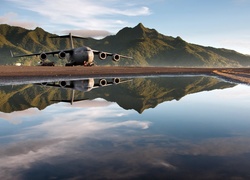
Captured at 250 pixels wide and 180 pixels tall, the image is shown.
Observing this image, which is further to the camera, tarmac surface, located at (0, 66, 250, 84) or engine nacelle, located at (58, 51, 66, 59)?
engine nacelle, located at (58, 51, 66, 59)

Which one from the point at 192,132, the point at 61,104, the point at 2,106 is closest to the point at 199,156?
the point at 192,132

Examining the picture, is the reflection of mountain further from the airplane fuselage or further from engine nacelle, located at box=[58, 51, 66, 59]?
engine nacelle, located at box=[58, 51, 66, 59]

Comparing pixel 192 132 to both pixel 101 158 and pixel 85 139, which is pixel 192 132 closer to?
pixel 85 139

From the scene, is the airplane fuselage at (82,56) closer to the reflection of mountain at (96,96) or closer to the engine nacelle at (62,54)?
the engine nacelle at (62,54)

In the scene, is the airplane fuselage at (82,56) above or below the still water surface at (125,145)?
above

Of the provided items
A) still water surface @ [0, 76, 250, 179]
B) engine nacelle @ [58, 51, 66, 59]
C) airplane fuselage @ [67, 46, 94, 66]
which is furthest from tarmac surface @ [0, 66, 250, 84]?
still water surface @ [0, 76, 250, 179]

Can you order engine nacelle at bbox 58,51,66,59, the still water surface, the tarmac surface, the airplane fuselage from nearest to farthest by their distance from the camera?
the still water surface → the tarmac surface → the airplane fuselage → engine nacelle at bbox 58,51,66,59

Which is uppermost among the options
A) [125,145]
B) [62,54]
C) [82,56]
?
[62,54]

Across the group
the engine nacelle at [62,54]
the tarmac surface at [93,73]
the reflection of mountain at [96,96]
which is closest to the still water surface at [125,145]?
the reflection of mountain at [96,96]

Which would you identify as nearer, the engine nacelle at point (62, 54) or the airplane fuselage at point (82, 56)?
the airplane fuselage at point (82, 56)

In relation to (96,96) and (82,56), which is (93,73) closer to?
(82,56)

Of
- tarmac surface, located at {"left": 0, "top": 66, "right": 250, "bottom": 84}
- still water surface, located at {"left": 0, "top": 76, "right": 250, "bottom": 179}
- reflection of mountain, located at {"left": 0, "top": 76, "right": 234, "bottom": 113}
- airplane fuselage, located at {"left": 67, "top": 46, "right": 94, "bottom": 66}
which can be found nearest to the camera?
still water surface, located at {"left": 0, "top": 76, "right": 250, "bottom": 179}

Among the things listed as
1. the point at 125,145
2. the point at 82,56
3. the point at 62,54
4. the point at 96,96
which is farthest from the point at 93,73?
the point at 125,145

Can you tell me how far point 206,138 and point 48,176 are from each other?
215 inches
